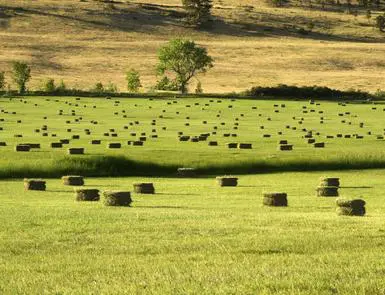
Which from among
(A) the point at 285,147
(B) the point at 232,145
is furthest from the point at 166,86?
(A) the point at 285,147

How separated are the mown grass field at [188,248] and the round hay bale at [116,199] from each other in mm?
280

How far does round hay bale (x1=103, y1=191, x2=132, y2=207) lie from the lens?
28438 millimetres

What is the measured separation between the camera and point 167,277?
17406mm

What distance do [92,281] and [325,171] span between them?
29895 mm

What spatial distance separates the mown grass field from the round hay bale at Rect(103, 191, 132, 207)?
0.92 feet

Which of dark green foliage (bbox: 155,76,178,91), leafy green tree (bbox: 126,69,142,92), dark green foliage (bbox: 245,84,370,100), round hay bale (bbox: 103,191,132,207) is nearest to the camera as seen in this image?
round hay bale (bbox: 103,191,132,207)

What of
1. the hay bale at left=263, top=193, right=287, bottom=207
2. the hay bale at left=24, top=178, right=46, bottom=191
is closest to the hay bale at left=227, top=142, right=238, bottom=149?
the hay bale at left=24, top=178, right=46, bottom=191

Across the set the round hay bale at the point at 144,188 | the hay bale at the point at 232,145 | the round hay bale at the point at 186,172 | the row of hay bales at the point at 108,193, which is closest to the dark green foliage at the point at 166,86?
the hay bale at the point at 232,145

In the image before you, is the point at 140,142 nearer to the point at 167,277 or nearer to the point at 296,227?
the point at 296,227

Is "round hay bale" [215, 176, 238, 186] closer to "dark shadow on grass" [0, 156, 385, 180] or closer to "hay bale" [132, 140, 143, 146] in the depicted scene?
"dark shadow on grass" [0, 156, 385, 180]

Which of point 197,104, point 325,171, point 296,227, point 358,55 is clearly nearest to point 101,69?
point 358,55

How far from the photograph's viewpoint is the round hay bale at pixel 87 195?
30312 mm

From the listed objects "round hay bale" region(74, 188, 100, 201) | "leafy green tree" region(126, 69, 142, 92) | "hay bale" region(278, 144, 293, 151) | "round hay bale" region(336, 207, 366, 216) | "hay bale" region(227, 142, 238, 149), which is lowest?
"leafy green tree" region(126, 69, 142, 92)

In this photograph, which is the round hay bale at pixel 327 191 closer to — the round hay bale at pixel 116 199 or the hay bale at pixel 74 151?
the round hay bale at pixel 116 199
